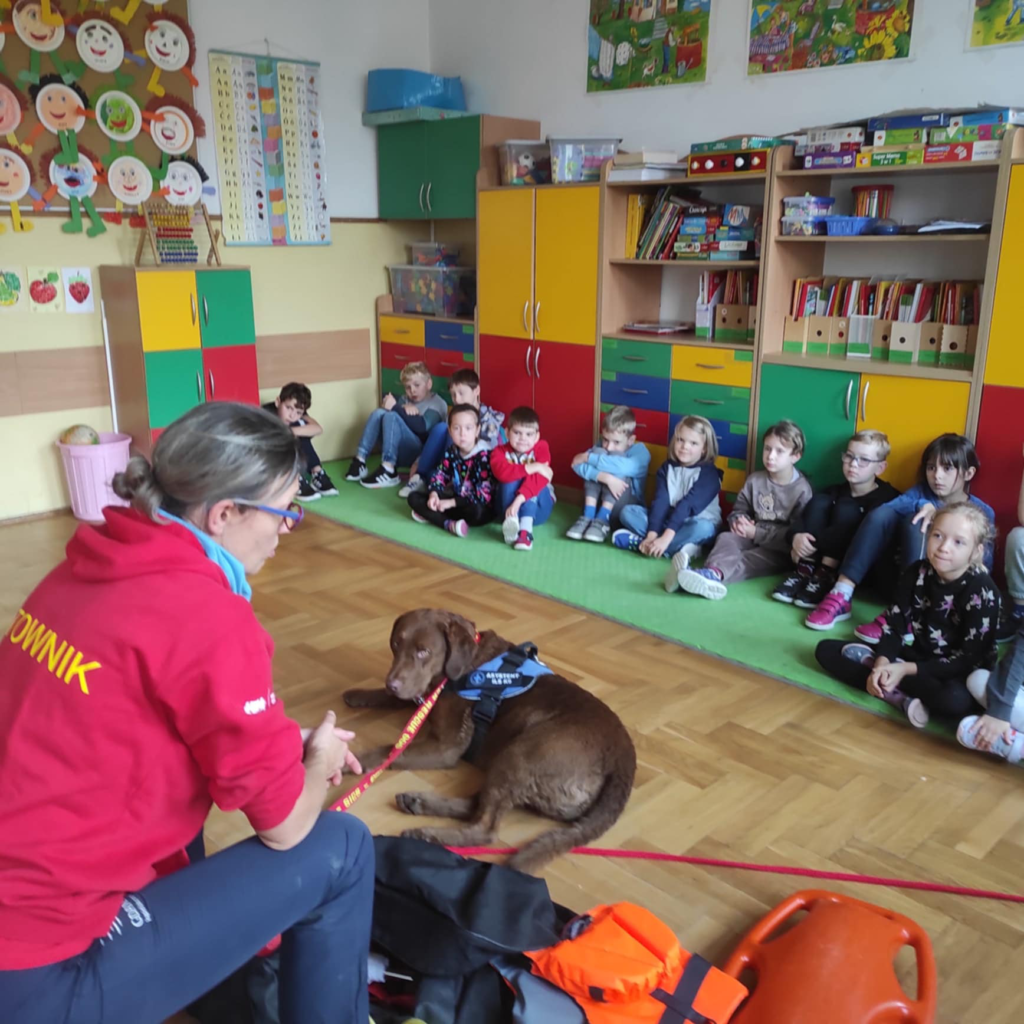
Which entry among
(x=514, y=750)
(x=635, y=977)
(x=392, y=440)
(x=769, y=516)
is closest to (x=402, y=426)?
(x=392, y=440)

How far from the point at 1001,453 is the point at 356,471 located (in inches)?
131

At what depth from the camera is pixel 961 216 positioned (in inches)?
153

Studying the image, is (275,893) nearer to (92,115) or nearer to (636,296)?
(636,296)

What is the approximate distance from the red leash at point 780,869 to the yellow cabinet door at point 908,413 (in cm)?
209

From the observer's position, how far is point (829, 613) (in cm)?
346

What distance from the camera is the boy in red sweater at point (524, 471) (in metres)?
4.52

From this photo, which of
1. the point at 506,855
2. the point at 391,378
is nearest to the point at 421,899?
the point at 506,855

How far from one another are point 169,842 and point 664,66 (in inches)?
178

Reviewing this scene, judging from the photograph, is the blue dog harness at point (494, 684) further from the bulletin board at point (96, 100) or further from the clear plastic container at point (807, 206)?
the bulletin board at point (96, 100)

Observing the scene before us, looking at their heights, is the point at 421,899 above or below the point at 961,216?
below

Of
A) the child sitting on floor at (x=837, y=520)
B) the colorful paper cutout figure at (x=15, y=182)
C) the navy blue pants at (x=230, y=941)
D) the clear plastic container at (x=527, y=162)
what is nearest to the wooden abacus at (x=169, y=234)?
the colorful paper cutout figure at (x=15, y=182)

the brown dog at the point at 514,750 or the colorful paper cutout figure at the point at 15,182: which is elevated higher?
the colorful paper cutout figure at the point at 15,182

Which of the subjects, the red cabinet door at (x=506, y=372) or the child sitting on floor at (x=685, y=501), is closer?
the child sitting on floor at (x=685, y=501)

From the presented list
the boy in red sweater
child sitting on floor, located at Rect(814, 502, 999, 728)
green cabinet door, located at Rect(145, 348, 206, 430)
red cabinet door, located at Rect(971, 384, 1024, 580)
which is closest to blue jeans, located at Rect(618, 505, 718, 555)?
the boy in red sweater
